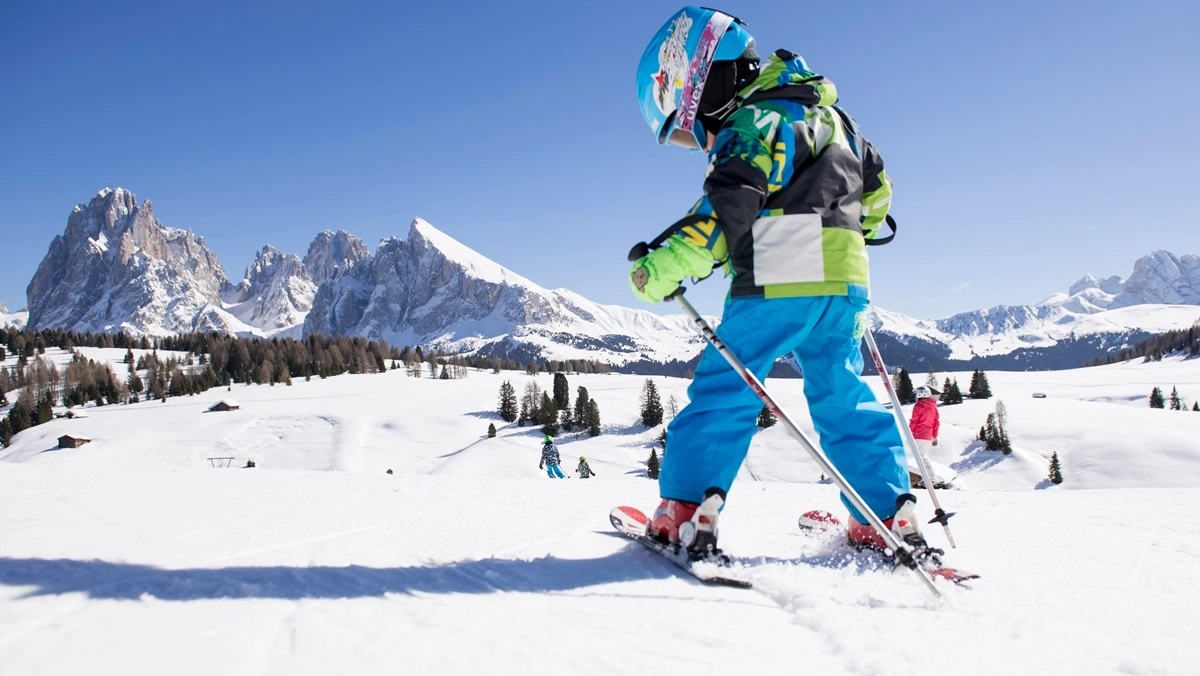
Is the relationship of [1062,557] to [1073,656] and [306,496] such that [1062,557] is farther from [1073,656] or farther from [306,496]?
[306,496]

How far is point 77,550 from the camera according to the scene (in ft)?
6.53

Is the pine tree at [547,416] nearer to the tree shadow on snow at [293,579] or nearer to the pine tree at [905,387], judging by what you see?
the pine tree at [905,387]

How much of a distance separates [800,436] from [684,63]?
1802mm

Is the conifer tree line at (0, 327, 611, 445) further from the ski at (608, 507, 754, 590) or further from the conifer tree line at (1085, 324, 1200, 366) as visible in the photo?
the conifer tree line at (1085, 324, 1200, 366)

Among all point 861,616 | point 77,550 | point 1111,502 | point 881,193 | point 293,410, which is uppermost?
point 881,193

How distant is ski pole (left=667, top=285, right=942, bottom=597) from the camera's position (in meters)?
2.18

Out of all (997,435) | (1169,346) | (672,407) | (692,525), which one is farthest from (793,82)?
(1169,346)

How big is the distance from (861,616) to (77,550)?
96.3 inches

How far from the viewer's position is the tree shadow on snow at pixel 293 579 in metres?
1.65

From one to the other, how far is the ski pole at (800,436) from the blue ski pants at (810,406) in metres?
0.07

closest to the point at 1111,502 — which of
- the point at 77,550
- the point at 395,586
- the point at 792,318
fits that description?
the point at 792,318

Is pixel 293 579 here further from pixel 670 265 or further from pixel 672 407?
pixel 672 407

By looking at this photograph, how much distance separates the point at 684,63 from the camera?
2.89m

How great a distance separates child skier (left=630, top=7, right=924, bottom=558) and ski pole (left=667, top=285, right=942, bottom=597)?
0.25ft
